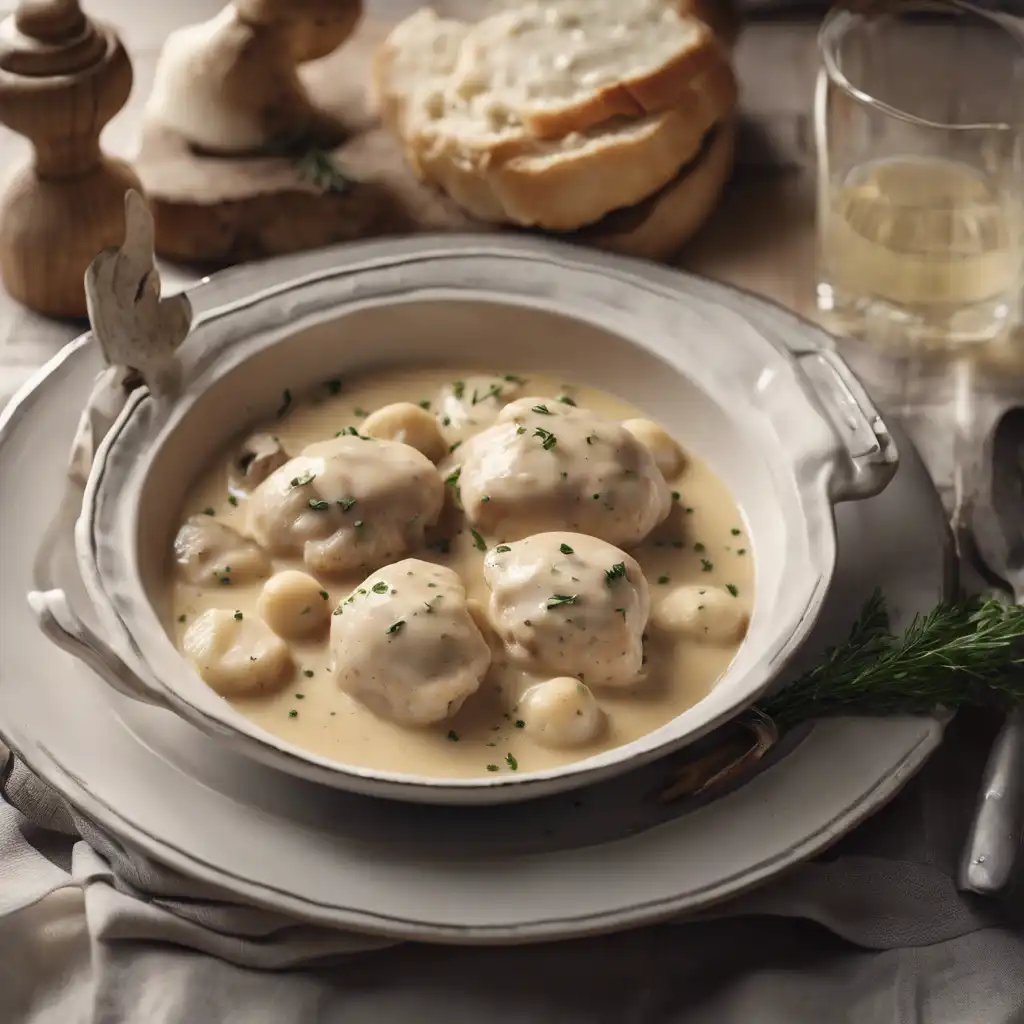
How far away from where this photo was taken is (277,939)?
2018mm

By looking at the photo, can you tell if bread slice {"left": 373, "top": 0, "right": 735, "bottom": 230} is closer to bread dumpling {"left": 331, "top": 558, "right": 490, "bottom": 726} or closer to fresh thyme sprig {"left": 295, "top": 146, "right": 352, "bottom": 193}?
fresh thyme sprig {"left": 295, "top": 146, "right": 352, "bottom": 193}

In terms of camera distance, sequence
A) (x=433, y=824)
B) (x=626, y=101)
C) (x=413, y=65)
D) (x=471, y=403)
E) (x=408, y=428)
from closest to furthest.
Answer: (x=433, y=824) → (x=408, y=428) → (x=471, y=403) → (x=626, y=101) → (x=413, y=65)

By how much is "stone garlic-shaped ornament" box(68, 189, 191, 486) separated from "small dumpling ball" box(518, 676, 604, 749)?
84 centimetres

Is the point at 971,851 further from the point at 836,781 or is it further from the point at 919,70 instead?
the point at 919,70

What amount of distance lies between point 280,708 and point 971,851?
1.00 metres

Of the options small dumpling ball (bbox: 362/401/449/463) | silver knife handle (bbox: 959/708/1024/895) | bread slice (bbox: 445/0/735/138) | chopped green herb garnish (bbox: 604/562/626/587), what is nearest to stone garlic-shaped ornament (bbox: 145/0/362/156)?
bread slice (bbox: 445/0/735/138)

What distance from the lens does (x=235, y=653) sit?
7.12 feet

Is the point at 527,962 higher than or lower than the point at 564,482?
lower

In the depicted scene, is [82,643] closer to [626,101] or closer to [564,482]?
[564,482]

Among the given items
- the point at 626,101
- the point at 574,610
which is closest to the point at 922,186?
the point at 626,101

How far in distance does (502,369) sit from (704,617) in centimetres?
74

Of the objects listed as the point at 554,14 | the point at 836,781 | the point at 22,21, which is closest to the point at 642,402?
the point at 836,781

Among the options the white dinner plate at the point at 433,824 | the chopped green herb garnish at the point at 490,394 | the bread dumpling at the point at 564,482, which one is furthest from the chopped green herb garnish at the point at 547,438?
the white dinner plate at the point at 433,824

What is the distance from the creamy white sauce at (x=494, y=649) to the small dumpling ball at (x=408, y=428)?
0.27 feet
